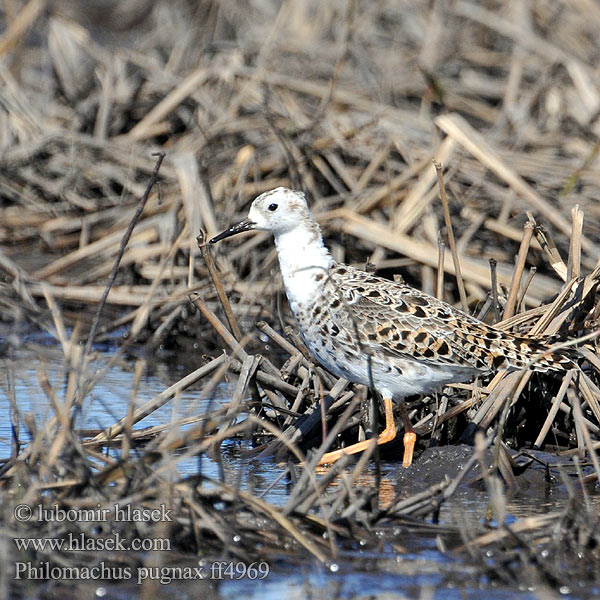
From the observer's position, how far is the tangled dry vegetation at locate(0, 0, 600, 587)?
168 inches

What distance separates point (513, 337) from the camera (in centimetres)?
553

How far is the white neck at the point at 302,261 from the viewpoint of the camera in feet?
19.0

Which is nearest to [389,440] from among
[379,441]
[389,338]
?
[379,441]

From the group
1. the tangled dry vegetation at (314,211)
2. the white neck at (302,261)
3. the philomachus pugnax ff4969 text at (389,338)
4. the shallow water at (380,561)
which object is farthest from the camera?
the white neck at (302,261)

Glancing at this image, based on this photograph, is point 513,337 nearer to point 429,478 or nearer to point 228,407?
point 429,478

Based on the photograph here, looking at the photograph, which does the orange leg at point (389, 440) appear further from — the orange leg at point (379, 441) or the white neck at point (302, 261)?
the white neck at point (302, 261)

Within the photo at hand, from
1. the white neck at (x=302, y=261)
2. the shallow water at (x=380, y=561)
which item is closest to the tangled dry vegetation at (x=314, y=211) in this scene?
the shallow water at (x=380, y=561)

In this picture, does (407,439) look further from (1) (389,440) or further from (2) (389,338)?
(2) (389,338)

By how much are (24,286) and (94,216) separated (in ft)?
5.76

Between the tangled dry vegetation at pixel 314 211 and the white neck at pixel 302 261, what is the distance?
37 centimetres

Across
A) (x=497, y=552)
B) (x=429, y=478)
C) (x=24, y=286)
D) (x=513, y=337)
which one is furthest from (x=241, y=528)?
(x=24, y=286)

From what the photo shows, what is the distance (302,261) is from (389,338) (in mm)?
669

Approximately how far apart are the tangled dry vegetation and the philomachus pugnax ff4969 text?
23 centimetres

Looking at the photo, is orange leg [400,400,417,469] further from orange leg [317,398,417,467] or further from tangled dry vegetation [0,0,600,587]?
tangled dry vegetation [0,0,600,587]
